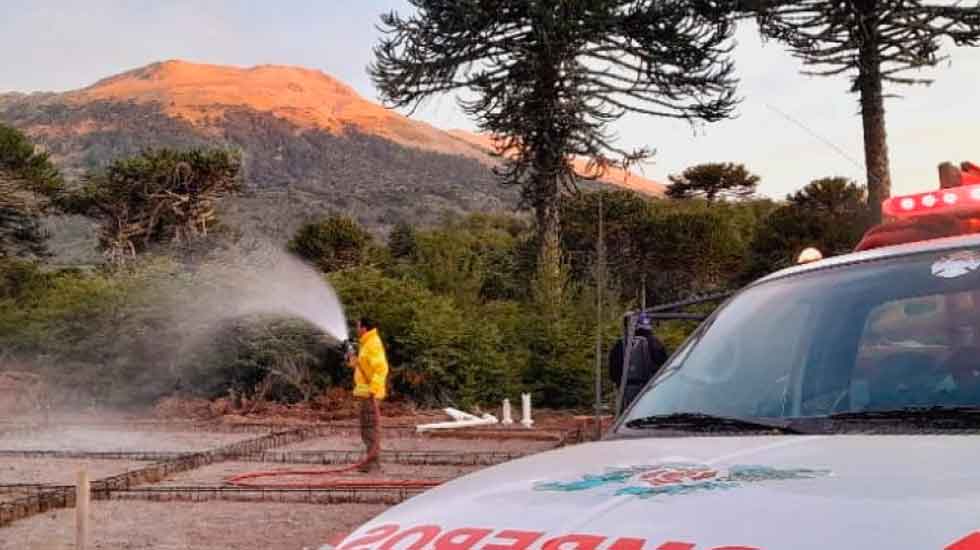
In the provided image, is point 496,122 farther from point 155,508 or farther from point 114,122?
point 114,122

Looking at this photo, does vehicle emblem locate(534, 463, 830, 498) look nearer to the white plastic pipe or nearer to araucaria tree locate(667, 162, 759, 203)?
the white plastic pipe

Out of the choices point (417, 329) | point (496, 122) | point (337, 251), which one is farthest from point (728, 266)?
point (417, 329)

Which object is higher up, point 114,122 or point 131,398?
point 114,122

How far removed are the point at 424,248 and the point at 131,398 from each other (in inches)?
364

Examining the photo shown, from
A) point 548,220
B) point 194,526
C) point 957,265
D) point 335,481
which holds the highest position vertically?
point 548,220

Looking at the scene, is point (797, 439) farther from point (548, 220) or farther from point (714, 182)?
point (714, 182)

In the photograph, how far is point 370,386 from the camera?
1319cm

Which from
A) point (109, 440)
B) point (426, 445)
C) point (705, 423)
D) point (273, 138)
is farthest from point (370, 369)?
point (273, 138)

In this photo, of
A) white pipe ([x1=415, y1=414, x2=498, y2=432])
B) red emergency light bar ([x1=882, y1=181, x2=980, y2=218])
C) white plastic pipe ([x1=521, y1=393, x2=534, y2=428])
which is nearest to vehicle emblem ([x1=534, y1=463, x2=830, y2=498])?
red emergency light bar ([x1=882, y1=181, x2=980, y2=218])

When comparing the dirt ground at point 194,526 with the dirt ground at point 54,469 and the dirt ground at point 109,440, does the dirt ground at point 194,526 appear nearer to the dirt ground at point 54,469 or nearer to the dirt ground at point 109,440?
the dirt ground at point 54,469

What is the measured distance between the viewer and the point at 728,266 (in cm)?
3994

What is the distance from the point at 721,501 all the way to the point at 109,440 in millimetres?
16574

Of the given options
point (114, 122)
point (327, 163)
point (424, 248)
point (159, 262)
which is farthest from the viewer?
point (114, 122)

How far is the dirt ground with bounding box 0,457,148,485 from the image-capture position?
12.9 m
